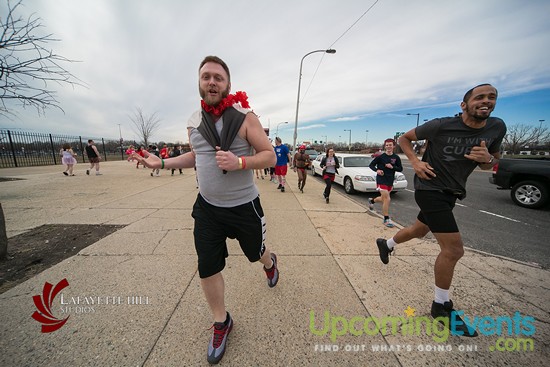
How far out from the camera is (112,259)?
2600mm

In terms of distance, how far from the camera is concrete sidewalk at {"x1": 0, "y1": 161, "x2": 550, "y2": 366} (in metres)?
1.45

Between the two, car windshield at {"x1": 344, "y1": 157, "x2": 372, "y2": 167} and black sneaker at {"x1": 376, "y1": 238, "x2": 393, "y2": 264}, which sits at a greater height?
car windshield at {"x1": 344, "y1": 157, "x2": 372, "y2": 167}

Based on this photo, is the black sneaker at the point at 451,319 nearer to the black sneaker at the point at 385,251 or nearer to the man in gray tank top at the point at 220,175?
the black sneaker at the point at 385,251

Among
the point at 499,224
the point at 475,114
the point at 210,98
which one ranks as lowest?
the point at 499,224

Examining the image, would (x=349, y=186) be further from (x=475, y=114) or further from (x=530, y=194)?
(x=475, y=114)

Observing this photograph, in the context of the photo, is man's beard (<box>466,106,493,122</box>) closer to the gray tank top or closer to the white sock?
the white sock

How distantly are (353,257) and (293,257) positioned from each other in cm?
80

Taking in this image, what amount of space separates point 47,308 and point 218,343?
5.29ft

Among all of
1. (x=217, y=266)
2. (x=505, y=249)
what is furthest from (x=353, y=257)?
(x=505, y=249)

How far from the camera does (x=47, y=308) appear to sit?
5.92 feet

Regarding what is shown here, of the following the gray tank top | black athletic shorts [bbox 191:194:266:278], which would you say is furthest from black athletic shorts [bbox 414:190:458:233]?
the gray tank top

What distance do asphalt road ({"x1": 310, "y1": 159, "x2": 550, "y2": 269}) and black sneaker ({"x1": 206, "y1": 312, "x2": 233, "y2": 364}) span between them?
4012mm

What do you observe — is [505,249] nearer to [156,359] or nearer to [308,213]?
[308,213]

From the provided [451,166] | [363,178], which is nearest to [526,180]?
[363,178]
